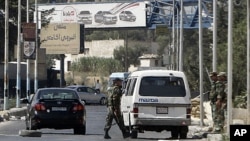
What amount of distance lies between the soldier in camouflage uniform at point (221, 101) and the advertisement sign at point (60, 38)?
6189 cm

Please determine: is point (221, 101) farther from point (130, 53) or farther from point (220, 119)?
point (130, 53)

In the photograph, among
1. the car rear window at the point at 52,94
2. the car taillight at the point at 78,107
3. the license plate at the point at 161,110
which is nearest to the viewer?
the license plate at the point at 161,110

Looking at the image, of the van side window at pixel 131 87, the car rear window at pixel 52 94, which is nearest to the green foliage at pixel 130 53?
the car rear window at pixel 52 94

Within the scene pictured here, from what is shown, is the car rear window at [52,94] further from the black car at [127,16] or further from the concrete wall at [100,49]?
the concrete wall at [100,49]

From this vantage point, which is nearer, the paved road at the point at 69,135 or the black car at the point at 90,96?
the paved road at the point at 69,135

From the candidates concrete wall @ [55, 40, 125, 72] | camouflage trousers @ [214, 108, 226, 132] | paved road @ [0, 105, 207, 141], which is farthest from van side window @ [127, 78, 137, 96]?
concrete wall @ [55, 40, 125, 72]

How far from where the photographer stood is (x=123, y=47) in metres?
135

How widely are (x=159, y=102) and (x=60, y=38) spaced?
6343 cm

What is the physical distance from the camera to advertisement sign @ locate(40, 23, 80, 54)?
89.8 meters

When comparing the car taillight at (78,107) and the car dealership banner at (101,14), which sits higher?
the car dealership banner at (101,14)

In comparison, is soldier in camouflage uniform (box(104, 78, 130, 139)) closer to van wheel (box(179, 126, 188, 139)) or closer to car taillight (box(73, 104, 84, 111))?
van wheel (box(179, 126, 188, 139))

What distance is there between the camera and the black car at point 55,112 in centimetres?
2989

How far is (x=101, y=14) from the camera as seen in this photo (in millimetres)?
93188

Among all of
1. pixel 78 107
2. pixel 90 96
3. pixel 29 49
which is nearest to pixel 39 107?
pixel 78 107
